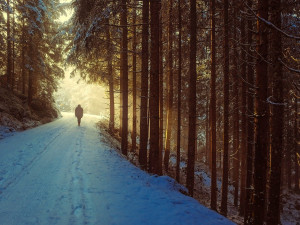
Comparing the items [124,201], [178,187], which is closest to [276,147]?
[178,187]

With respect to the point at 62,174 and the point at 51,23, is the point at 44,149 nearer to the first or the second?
the point at 62,174

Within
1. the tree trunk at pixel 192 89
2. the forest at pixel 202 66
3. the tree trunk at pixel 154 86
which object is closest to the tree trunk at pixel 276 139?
the forest at pixel 202 66

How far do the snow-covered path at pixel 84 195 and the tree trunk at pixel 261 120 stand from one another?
165cm

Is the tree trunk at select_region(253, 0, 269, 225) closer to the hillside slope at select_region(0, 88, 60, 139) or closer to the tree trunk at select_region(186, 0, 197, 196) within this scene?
the tree trunk at select_region(186, 0, 197, 196)

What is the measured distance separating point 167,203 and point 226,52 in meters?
8.59

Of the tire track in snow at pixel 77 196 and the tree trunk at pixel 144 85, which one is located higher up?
the tree trunk at pixel 144 85

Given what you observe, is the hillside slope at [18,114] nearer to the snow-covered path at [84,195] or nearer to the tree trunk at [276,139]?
the snow-covered path at [84,195]

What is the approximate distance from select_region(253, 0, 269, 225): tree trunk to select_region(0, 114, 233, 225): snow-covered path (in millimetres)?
1646

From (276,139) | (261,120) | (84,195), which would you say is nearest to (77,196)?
(84,195)

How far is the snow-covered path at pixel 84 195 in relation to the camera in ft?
15.3

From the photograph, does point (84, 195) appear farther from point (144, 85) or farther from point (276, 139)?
point (276, 139)

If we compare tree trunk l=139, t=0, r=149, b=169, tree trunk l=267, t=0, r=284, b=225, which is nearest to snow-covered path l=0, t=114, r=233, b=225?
tree trunk l=139, t=0, r=149, b=169

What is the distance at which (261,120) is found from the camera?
20.0 feet

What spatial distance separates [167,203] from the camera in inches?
219
